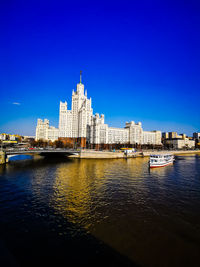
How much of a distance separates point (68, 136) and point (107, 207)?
14184 cm

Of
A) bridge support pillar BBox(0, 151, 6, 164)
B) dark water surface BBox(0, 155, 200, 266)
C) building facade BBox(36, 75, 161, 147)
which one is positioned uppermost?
building facade BBox(36, 75, 161, 147)

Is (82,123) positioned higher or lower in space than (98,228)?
higher

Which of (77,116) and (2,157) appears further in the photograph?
(77,116)

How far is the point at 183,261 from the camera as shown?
1177 cm

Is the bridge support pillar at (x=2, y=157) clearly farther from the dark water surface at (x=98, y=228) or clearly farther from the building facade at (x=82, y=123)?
the building facade at (x=82, y=123)

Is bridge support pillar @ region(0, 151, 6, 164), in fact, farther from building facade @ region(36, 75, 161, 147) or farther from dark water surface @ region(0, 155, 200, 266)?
building facade @ region(36, 75, 161, 147)

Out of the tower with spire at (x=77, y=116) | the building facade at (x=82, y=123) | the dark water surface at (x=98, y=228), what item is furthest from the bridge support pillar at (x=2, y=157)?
the tower with spire at (x=77, y=116)

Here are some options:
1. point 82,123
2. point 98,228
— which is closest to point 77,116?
point 82,123

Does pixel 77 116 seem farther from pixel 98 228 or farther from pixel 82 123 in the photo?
pixel 98 228

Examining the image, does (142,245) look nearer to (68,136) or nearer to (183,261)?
(183,261)

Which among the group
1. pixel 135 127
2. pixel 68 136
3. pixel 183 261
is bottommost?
pixel 183 261

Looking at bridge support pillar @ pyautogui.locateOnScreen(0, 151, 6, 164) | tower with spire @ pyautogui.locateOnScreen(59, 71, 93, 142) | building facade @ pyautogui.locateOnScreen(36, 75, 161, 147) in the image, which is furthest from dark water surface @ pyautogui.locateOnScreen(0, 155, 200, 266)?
tower with spire @ pyautogui.locateOnScreen(59, 71, 93, 142)

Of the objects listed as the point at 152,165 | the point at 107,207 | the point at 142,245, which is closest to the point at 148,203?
the point at 107,207

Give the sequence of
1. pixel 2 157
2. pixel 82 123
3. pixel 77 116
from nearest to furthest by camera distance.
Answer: pixel 2 157
pixel 82 123
pixel 77 116
